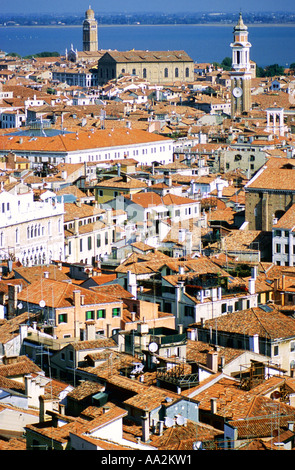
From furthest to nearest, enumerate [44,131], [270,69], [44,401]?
[270,69] < [44,131] < [44,401]

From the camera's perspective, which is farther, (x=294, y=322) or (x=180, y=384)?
(x=294, y=322)

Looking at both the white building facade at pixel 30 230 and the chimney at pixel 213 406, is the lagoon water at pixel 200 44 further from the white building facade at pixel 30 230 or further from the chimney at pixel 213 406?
the chimney at pixel 213 406

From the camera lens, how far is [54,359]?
14602 millimetres

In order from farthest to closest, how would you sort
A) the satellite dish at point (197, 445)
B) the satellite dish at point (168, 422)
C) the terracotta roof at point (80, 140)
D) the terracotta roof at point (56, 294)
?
1. the terracotta roof at point (80, 140)
2. the terracotta roof at point (56, 294)
3. the satellite dish at point (168, 422)
4. the satellite dish at point (197, 445)

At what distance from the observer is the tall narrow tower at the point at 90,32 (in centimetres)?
12062

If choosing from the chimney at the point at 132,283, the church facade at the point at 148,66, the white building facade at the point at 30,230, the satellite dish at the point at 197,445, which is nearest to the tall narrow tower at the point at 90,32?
the church facade at the point at 148,66

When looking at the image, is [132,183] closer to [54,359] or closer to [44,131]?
[44,131]

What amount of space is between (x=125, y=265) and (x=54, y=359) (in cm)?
578

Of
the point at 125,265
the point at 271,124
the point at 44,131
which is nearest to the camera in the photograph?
the point at 125,265

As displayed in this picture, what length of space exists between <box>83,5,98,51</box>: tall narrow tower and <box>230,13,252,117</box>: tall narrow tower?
211 ft

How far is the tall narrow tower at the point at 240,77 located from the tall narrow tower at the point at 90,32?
2535 inches

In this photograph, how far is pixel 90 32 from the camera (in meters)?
121
